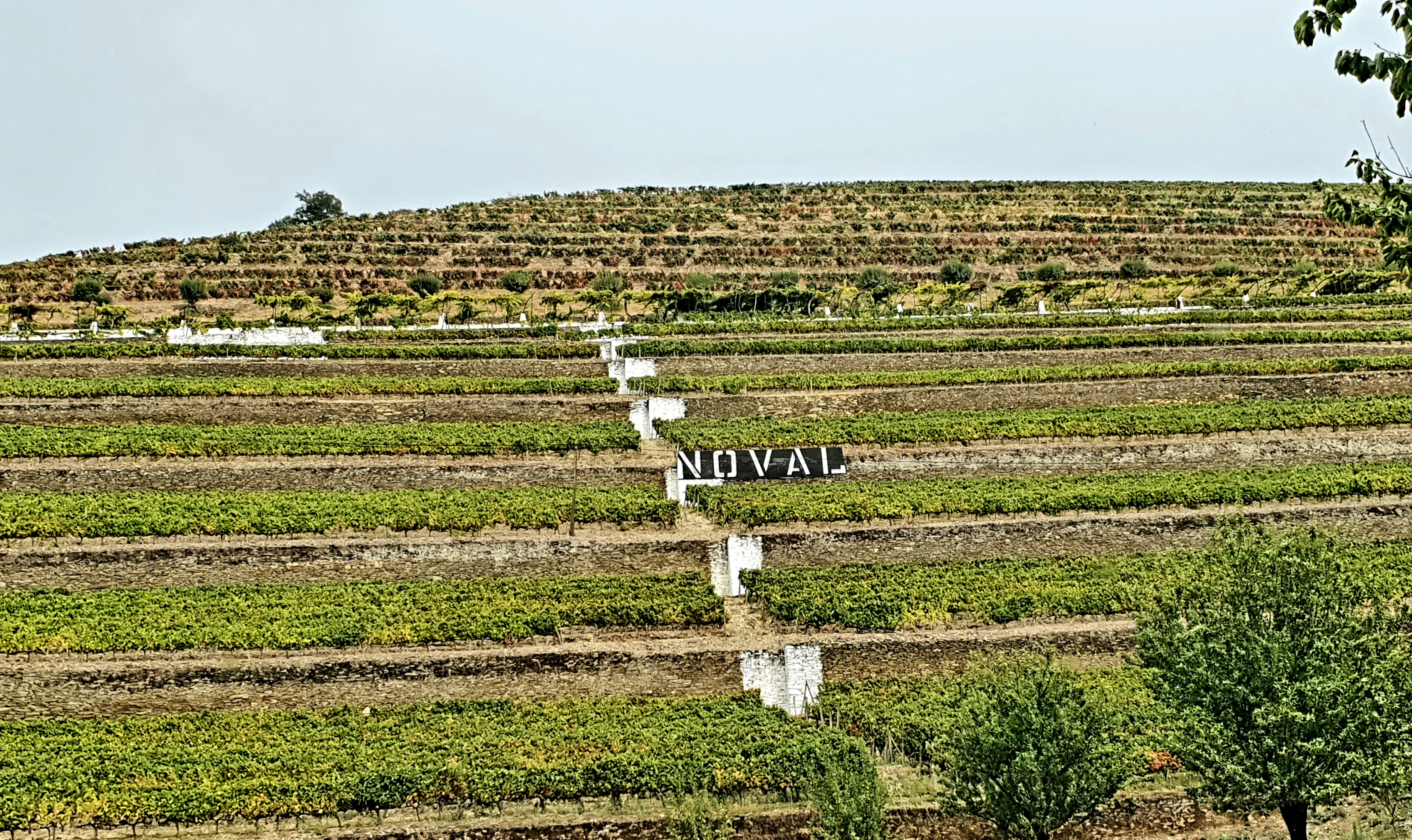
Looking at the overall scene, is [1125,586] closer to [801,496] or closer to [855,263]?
[801,496]

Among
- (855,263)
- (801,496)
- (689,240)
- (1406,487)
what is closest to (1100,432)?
(1406,487)

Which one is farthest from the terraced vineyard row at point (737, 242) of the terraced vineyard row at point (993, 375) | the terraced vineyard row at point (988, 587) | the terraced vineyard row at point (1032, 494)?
the terraced vineyard row at point (988, 587)

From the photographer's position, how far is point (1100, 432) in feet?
159

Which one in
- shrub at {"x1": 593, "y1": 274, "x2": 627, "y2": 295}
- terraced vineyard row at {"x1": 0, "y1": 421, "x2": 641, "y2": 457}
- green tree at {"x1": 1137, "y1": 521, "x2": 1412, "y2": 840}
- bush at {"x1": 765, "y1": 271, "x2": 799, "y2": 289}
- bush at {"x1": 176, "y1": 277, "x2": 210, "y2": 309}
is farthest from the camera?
bush at {"x1": 765, "y1": 271, "x2": 799, "y2": 289}

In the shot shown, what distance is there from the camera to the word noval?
44.3m

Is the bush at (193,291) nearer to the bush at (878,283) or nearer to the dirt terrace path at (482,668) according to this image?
the bush at (878,283)

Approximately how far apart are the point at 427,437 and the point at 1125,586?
78.2 feet

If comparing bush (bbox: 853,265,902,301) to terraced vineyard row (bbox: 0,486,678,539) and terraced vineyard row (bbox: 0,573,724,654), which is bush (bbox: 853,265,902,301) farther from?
terraced vineyard row (bbox: 0,573,724,654)

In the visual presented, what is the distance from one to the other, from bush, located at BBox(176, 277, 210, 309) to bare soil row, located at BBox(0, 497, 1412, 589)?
43495mm

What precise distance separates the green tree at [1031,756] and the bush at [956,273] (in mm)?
66350

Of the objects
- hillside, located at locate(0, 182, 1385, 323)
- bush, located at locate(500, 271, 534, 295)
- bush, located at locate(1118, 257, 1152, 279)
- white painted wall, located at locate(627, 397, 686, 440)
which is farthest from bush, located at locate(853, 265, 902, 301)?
white painted wall, located at locate(627, 397, 686, 440)

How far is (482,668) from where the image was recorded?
32531 mm

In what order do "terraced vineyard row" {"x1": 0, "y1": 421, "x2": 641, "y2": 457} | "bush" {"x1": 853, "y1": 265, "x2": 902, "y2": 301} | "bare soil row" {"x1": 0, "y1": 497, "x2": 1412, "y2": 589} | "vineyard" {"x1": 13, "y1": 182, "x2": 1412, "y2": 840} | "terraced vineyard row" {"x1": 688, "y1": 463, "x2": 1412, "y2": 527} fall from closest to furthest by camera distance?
"vineyard" {"x1": 13, "y1": 182, "x2": 1412, "y2": 840} < "bare soil row" {"x1": 0, "y1": 497, "x2": 1412, "y2": 589} < "terraced vineyard row" {"x1": 688, "y1": 463, "x2": 1412, "y2": 527} < "terraced vineyard row" {"x1": 0, "y1": 421, "x2": 641, "y2": 457} < "bush" {"x1": 853, "y1": 265, "x2": 902, "y2": 301}

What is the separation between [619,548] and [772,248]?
64.7 m
